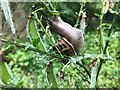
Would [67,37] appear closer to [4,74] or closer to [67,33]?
[67,33]

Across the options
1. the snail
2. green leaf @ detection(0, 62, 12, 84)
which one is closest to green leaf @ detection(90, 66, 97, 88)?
the snail

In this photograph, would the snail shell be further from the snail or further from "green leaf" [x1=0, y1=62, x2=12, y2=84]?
"green leaf" [x1=0, y1=62, x2=12, y2=84]

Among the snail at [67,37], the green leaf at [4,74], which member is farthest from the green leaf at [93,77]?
the green leaf at [4,74]

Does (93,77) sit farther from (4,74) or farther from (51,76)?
(4,74)

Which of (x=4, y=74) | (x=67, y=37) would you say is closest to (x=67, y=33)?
(x=67, y=37)

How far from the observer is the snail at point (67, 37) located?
2.26 ft

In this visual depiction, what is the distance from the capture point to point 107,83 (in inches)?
100

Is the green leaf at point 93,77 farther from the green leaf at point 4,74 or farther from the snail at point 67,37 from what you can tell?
the green leaf at point 4,74

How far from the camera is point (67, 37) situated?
27.3 inches

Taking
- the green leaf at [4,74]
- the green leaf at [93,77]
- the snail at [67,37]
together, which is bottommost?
the green leaf at [93,77]

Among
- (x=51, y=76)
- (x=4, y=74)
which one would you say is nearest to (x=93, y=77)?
(x=51, y=76)

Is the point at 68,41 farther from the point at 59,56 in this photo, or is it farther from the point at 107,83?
the point at 107,83

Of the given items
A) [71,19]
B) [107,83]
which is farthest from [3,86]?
[71,19]

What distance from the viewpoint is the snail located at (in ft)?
2.26
